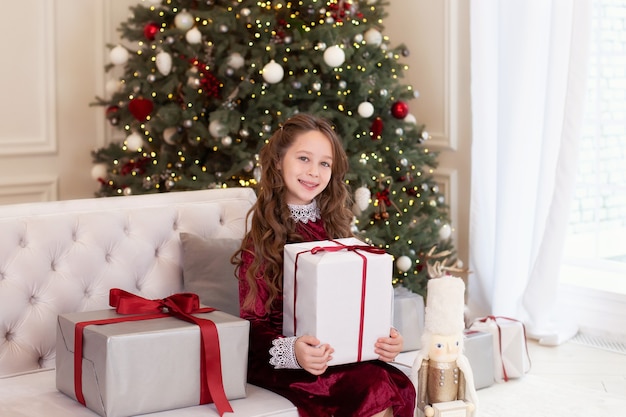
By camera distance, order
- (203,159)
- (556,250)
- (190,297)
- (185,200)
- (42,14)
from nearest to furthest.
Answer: (190,297)
(185,200)
(556,250)
(203,159)
(42,14)

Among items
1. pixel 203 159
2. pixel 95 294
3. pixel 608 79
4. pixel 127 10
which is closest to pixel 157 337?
pixel 95 294

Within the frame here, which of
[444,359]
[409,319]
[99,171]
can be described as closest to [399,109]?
[409,319]

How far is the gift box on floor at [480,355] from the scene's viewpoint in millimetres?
3949

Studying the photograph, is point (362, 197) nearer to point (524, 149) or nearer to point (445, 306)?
point (524, 149)

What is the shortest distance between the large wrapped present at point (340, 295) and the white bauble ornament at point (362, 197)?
1.93 metres

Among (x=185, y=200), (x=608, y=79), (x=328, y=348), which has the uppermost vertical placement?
(x=608, y=79)

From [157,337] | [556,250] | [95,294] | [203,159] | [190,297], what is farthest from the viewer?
[203,159]

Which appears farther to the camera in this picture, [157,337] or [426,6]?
[426,6]

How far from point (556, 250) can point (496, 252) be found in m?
0.37

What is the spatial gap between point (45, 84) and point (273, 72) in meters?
1.72

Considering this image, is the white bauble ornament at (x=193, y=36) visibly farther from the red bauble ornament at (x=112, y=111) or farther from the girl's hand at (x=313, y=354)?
the girl's hand at (x=313, y=354)

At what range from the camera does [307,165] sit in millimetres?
2855

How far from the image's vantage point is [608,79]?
196 inches

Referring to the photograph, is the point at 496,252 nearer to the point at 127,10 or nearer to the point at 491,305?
the point at 491,305
